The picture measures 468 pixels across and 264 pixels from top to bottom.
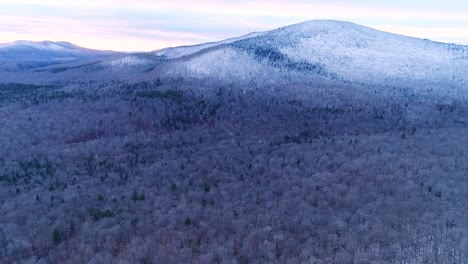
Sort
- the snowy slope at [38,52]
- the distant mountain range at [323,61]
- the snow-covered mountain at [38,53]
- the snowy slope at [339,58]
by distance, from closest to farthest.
→ the distant mountain range at [323,61], the snowy slope at [339,58], the snow-covered mountain at [38,53], the snowy slope at [38,52]

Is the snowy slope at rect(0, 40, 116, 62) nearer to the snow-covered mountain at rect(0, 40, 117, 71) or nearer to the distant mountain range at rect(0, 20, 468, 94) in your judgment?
the snow-covered mountain at rect(0, 40, 117, 71)

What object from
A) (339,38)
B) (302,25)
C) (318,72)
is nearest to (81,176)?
(318,72)

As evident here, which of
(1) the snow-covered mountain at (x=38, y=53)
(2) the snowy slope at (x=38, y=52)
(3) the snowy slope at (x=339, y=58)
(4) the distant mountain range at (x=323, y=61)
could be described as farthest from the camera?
(2) the snowy slope at (x=38, y=52)

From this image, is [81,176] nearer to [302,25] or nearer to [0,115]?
[0,115]

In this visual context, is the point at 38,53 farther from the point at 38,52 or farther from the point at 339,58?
the point at 339,58

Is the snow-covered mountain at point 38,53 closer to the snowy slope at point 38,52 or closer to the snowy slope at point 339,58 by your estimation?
the snowy slope at point 38,52

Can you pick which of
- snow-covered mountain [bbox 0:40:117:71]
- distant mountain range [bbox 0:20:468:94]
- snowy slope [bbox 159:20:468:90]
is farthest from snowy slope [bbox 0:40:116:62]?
snowy slope [bbox 159:20:468:90]

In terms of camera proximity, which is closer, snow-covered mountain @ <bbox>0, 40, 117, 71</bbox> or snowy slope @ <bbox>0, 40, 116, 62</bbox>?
snow-covered mountain @ <bbox>0, 40, 117, 71</bbox>

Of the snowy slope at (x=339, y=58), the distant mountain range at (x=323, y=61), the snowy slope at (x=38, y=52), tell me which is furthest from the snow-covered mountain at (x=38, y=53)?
the snowy slope at (x=339, y=58)
